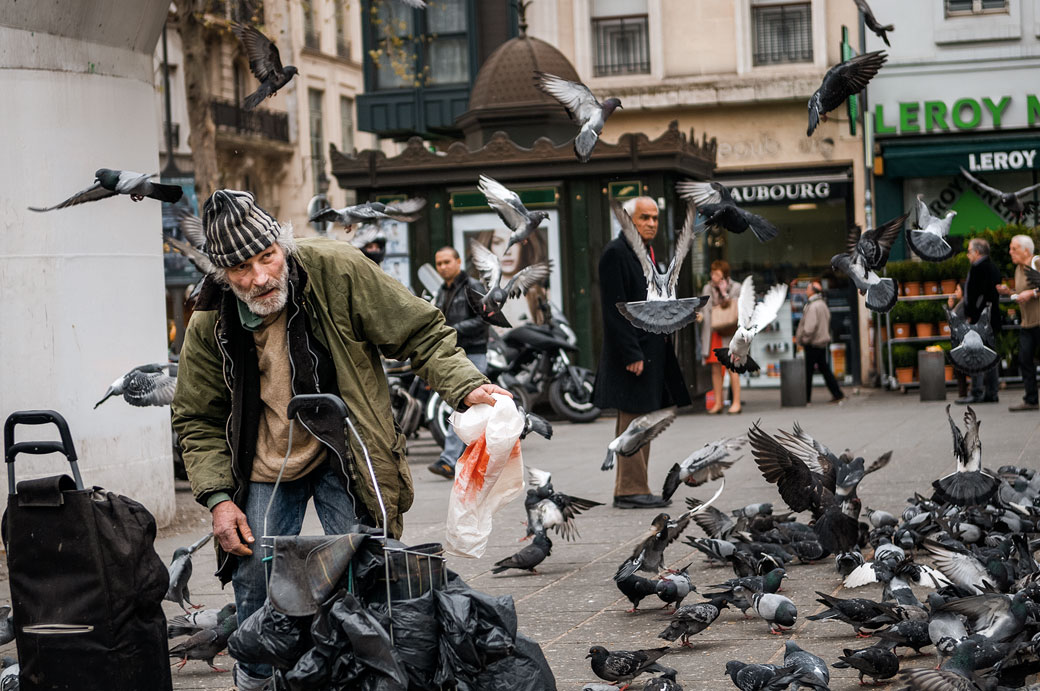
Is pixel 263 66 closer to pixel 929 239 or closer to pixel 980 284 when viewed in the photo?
pixel 929 239

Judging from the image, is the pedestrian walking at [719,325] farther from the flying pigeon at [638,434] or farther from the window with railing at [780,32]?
the flying pigeon at [638,434]

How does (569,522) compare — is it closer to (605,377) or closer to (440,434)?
(605,377)

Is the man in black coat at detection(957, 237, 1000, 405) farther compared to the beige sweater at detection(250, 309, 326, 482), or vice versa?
the man in black coat at detection(957, 237, 1000, 405)

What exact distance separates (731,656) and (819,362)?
523 inches

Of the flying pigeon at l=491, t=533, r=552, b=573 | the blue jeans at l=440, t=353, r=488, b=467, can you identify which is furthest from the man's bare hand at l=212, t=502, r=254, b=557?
the blue jeans at l=440, t=353, r=488, b=467

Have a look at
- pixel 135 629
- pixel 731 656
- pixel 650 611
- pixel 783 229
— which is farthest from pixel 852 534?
pixel 783 229

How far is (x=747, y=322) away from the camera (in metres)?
7.76

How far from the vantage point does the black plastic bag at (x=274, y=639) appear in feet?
12.6

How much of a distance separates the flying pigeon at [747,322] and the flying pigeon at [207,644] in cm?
301

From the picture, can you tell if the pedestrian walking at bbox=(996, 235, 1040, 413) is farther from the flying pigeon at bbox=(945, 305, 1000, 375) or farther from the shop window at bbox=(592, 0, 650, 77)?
the shop window at bbox=(592, 0, 650, 77)

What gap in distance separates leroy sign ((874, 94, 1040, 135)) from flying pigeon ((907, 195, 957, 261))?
13035 millimetres

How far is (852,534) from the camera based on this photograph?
23.7 feet

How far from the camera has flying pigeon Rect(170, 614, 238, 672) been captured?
563cm

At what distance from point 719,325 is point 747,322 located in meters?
A: 9.91
